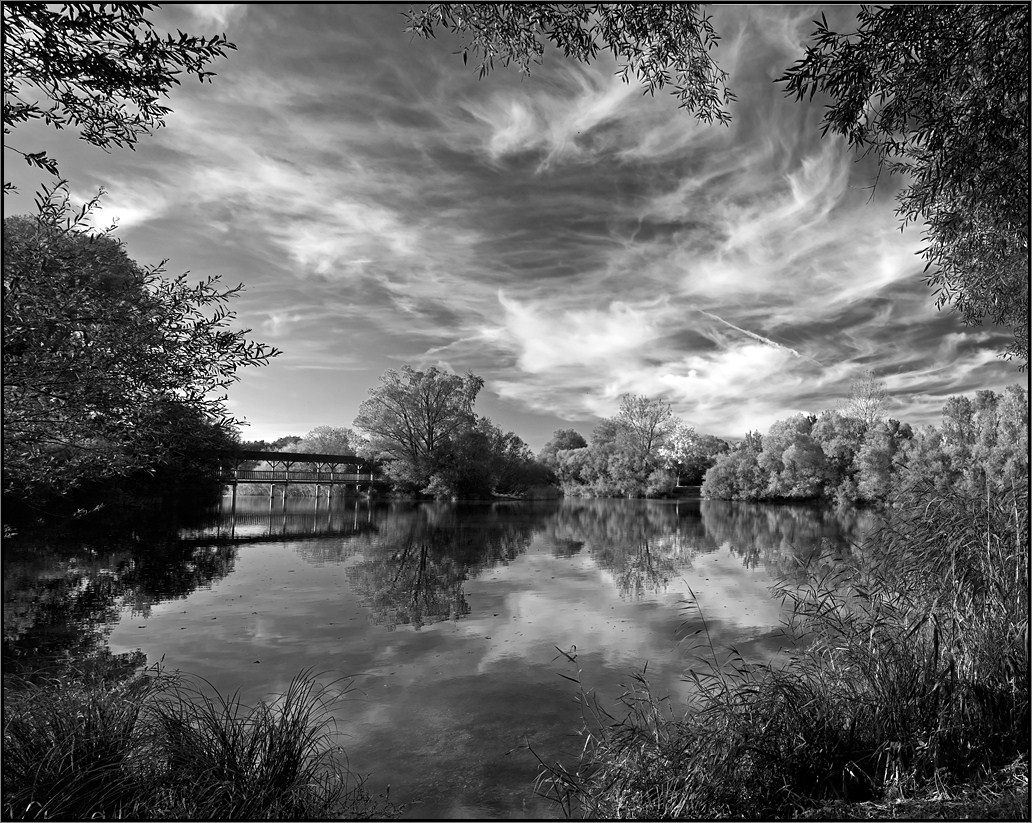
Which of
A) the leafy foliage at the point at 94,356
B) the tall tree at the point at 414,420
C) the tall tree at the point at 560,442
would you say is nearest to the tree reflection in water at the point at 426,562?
the leafy foliage at the point at 94,356

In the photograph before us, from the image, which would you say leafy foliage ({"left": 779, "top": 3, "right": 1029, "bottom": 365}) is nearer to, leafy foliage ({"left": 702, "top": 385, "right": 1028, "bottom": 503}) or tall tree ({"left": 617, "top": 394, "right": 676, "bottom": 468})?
leafy foliage ({"left": 702, "top": 385, "right": 1028, "bottom": 503})

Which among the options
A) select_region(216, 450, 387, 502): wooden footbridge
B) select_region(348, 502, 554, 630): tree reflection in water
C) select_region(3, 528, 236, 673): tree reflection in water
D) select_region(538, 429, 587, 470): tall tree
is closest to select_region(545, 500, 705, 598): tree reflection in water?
A: select_region(348, 502, 554, 630): tree reflection in water

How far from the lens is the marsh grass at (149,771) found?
413cm

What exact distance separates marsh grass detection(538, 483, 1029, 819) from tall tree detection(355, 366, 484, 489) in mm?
53842

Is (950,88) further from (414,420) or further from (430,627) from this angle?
(414,420)

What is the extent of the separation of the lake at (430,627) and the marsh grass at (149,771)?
99 cm

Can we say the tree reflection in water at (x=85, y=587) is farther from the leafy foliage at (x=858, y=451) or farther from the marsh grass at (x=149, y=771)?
the leafy foliage at (x=858, y=451)

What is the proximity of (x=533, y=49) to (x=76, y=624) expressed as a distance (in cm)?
1215

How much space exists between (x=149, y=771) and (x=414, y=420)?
56819 millimetres

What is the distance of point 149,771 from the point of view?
4469mm

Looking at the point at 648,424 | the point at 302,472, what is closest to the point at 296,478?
the point at 302,472

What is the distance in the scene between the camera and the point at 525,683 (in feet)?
26.7

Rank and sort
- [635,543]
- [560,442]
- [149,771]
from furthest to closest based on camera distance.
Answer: [560,442] < [635,543] < [149,771]

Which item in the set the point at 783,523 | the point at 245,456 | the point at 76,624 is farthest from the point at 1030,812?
the point at 245,456
